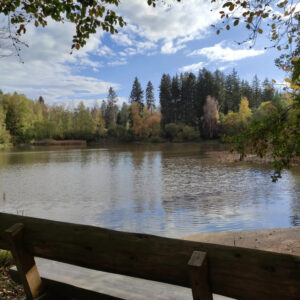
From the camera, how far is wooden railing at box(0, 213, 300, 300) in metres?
1.36

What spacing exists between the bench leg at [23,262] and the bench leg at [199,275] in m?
1.18

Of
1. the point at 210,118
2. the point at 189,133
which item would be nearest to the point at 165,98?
the point at 189,133

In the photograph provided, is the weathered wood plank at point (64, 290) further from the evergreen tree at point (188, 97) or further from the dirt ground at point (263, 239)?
the evergreen tree at point (188, 97)

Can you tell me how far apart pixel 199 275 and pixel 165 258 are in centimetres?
23

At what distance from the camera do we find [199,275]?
56.4 inches

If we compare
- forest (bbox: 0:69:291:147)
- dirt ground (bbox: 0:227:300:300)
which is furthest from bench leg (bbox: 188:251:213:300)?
forest (bbox: 0:69:291:147)

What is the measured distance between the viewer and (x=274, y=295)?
1371mm

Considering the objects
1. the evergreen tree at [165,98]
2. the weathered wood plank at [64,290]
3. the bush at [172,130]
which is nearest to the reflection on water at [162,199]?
the weathered wood plank at [64,290]

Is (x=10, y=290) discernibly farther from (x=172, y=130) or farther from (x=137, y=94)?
(x=137, y=94)

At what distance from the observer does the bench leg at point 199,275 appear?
141 cm

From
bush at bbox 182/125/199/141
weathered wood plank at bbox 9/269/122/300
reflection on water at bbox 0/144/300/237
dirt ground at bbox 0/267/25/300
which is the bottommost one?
reflection on water at bbox 0/144/300/237

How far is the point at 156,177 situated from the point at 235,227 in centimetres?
1082

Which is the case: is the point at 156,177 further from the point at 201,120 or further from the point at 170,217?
the point at 201,120

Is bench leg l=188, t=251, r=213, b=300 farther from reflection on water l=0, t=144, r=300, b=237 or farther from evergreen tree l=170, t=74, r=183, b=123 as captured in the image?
evergreen tree l=170, t=74, r=183, b=123
